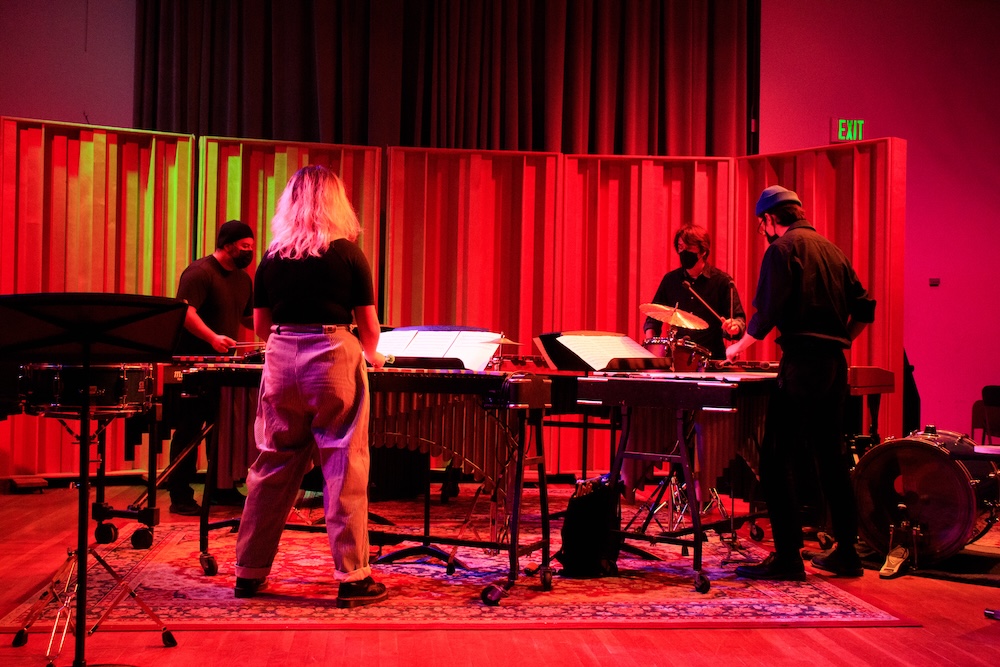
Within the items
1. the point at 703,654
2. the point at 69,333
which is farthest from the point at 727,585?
the point at 69,333

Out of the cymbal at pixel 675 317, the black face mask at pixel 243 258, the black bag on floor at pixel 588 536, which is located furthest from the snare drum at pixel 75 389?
the cymbal at pixel 675 317

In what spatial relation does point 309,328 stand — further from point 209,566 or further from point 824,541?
point 824,541

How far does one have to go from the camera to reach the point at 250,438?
4227 mm

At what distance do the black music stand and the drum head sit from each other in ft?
10.5

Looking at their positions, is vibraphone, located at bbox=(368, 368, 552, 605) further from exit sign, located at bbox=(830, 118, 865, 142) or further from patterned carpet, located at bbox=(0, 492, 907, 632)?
exit sign, located at bbox=(830, 118, 865, 142)

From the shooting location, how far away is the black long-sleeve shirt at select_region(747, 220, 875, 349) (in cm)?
405

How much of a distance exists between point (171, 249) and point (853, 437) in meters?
4.46

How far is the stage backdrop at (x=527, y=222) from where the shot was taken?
6.30 metres

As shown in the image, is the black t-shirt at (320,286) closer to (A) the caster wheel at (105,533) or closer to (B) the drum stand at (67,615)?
(A) the caster wheel at (105,533)

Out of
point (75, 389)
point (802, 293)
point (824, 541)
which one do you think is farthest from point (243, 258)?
point (824, 541)

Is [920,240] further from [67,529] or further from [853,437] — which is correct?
[67,529]

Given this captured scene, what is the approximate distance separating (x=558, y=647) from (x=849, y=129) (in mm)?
5961

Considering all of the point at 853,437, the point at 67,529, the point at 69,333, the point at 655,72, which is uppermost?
the point at 655,72

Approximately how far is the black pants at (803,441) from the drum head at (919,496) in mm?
278
